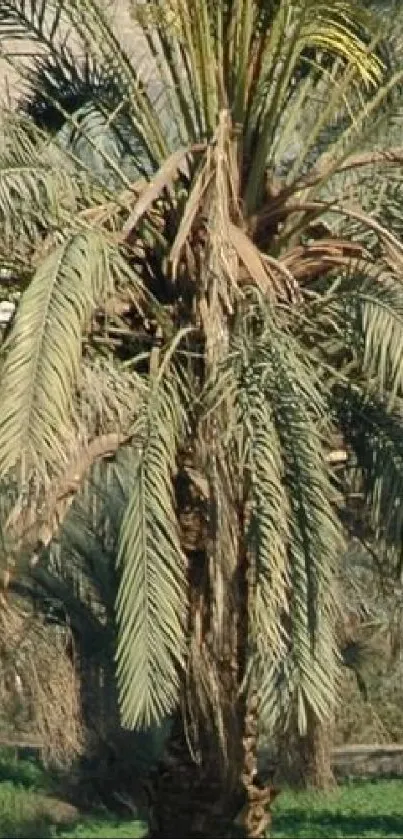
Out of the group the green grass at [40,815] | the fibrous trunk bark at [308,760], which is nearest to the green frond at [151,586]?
the fibrous trunk bark at [308,760]

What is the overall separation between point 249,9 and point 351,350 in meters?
1.67

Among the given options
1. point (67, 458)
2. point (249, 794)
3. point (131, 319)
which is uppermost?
point (131, 319)

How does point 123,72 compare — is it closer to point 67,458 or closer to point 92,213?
point 92,213

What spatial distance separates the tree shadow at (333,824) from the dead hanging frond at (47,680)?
462cm

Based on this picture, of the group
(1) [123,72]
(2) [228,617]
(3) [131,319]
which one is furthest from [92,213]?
(2) [228,617]

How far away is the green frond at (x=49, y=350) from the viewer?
290 inches

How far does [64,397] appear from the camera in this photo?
7660 mm

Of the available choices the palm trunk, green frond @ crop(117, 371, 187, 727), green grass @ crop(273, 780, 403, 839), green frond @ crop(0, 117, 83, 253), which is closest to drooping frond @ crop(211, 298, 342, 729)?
green frond @ crop(117, 371, 187, 727)

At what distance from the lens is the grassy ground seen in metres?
16.6

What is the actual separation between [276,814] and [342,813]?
701mm

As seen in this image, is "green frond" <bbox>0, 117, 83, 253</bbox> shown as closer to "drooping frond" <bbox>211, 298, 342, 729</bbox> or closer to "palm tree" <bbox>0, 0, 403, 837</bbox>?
"palm tree" <bbox>0, 0, 403, 837</bbox>

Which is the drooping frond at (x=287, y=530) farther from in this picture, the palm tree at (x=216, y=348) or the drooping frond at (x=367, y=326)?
the drooping frond at (x=367, y=326)

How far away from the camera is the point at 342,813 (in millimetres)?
19344

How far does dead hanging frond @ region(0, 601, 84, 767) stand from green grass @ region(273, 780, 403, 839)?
4.65 m
